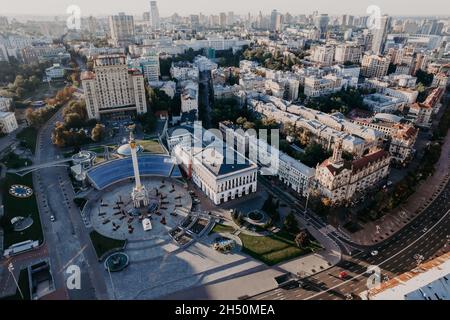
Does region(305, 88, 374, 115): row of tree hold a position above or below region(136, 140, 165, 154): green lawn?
above

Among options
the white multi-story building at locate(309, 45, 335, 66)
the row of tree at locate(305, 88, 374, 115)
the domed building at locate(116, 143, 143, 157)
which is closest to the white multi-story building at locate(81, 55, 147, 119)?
the domed building at locate(116, 143, 143, 157)

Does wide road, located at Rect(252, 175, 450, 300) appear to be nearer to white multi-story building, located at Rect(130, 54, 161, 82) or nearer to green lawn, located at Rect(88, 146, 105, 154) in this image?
green lawn, located at Rect(88, 146, 105, 154)

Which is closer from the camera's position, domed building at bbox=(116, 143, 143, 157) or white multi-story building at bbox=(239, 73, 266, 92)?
domed building at bbox=(116, 143, 143, 157)

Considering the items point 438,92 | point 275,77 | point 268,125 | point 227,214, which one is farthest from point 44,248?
point 438,92

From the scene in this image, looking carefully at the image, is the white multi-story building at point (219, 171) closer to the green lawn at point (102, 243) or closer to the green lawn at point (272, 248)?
the green lawn at point (272, 248)

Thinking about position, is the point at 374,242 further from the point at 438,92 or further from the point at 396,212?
the point at 438,92

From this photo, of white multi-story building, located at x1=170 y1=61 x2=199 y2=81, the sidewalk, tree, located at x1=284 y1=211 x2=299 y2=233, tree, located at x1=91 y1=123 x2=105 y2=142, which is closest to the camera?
tree, located at x1=284 y1=211 x2=299 y2=233

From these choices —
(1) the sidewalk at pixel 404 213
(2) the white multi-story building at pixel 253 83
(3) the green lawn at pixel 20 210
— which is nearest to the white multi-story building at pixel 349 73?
(2) the white multi-story building at pixel 253 83
